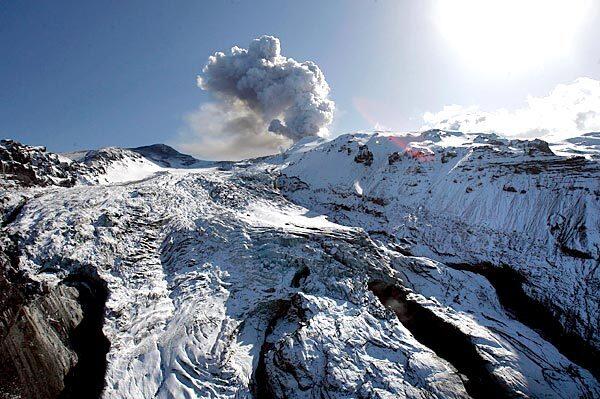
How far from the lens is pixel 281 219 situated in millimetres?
21203

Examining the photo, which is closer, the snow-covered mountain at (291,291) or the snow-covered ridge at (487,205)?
the snow-covered mountain at (291,291)

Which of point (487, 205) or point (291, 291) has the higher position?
point (487, 205)

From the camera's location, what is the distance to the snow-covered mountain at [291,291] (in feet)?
33.6

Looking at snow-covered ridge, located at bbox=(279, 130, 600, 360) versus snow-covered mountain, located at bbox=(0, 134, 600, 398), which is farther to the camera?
snow-covered ridge, located at bbox=(279, 130, 600, 360)

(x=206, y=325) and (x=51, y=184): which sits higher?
(x=51, y=184)

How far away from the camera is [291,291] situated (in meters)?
14.1

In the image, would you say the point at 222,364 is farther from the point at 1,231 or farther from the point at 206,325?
the point at 1,231

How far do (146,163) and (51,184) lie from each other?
80.6 feet

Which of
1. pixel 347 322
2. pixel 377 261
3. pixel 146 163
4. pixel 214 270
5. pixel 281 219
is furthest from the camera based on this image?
pixel 146 163

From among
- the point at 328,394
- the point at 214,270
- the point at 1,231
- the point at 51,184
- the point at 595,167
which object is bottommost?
the point at 328,394

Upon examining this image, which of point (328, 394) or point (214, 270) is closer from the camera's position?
point (328, 394)

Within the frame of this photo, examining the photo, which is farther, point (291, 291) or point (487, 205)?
point (487, 205)

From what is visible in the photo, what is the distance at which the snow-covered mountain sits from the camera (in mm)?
10234

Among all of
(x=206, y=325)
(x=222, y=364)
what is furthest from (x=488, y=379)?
(x=206, y=325)
